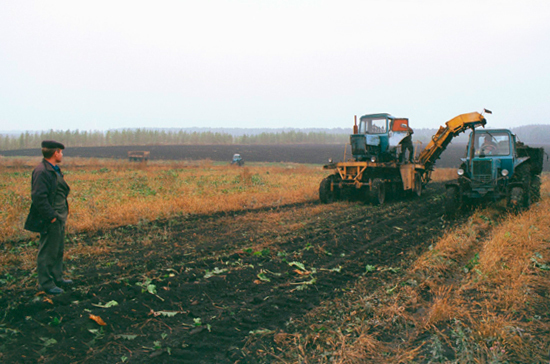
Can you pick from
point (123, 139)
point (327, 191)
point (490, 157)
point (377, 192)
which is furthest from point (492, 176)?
point (123, 139)

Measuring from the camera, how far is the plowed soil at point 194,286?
407 cm

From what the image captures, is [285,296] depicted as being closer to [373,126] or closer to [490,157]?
[490,157]

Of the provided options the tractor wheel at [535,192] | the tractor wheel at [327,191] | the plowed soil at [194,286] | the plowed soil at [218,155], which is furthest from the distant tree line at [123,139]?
the tractor wheel at [535,192]

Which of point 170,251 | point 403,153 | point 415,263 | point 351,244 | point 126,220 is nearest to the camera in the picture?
point 415,263

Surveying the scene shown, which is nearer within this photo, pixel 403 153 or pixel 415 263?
pixel 415 263

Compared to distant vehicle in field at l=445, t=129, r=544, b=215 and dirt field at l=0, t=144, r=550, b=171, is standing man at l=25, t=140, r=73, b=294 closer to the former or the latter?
distant vehicle in field at l=445, t=129, r=544, b=215

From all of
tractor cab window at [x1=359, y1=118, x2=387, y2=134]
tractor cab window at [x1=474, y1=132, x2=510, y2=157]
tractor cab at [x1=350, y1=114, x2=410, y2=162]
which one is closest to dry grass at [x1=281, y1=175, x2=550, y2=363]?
tractor cab window at [x1=474, y1=132, x2=510, y2=157]

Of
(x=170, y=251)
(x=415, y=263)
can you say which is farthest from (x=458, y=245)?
(x=170, y=251)

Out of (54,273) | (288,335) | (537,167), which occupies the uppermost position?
(537,167)

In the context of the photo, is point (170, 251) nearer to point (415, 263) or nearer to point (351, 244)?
point (351, 244)

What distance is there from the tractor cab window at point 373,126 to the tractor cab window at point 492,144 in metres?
3.38

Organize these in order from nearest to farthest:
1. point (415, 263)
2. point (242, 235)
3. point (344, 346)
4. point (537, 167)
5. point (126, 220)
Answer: point (344, 346), point (415, 263), point (242, 235), point (126, 220), point (537, 167)

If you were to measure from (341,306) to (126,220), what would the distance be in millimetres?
7003

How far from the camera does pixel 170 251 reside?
24.8ft
